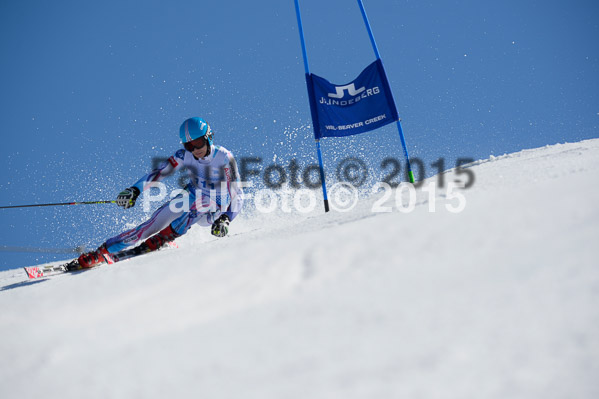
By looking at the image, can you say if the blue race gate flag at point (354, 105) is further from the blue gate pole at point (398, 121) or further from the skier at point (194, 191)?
the skier at point (194, 191)

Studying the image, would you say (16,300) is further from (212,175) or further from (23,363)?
(212,175)

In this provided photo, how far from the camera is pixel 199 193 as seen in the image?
17.2 feet

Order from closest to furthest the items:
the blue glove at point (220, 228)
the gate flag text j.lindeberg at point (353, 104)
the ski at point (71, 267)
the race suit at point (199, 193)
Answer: the ski at point (71, 267) < the blue glove at point (220, 228) < the race suit at point (199, 193) < the gate flag text j.lindeberg at point (353, 104)

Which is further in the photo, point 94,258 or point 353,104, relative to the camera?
point 353,104

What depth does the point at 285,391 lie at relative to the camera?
98 cm

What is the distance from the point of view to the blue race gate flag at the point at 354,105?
6983 mm

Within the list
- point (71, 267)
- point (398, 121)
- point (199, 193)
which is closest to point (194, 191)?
point (199, 193)

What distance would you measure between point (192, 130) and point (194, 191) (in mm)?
803

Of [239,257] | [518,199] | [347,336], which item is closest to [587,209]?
[518,199]

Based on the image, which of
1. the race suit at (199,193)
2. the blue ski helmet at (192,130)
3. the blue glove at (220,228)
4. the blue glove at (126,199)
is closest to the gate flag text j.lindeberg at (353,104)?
the race suit at (199,193)

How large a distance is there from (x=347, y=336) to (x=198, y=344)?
0.47 metres

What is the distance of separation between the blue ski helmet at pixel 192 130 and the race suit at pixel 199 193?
19 cm

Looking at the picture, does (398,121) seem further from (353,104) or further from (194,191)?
(194,191)

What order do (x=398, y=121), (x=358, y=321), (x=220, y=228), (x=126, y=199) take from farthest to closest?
(x=398, y=121) → (x=126, y=199) → (x=220, y=228) → (x=358, y=321)
